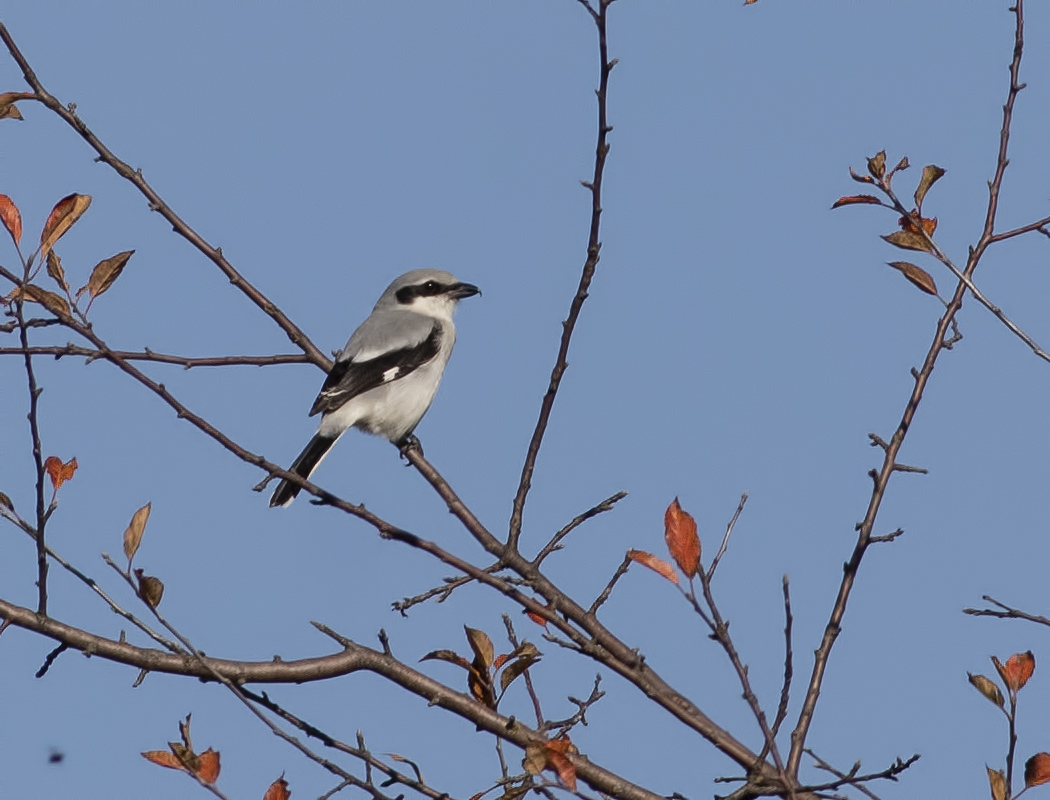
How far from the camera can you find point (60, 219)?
122 inches

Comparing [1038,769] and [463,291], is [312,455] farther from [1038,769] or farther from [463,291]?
[1038,769]

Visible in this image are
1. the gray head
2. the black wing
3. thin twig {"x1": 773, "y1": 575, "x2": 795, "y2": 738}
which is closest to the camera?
thin twig {"x1": 773, "y1": 575, "x2": 795, "y2": 738}

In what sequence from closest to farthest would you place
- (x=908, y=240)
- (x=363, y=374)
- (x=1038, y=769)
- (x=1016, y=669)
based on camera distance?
(x=1038, y=769)
(x=1016, y=669)
(x=908, y=240)
(x=363, y=374)

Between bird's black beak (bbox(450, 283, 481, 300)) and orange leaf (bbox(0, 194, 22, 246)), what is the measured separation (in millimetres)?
3686

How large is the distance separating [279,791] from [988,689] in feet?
5.53

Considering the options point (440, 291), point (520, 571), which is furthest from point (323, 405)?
point (520, 571)

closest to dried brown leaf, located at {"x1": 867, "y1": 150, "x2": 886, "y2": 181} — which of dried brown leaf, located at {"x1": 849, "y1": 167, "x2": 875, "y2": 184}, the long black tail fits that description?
dried brown leaf, located at {"x1": 849, "y1": 167, "x2": 875, "y2": 184}

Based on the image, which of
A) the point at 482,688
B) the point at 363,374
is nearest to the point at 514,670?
the point at 482,688

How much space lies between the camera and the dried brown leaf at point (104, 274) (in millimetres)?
3150

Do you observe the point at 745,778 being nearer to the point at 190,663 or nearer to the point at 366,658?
the point at 366,658

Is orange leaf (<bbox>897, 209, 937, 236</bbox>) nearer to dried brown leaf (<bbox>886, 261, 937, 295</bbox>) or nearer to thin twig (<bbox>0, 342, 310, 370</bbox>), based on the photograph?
dried brown leaf (<bbox>886, 261, 937, 295</bbox>)

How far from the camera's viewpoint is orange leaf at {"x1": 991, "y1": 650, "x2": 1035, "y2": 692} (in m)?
2.82

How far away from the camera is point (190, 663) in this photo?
263cm

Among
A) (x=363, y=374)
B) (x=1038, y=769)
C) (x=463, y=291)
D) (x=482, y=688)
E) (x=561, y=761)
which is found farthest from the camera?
(x=463, y=291)
